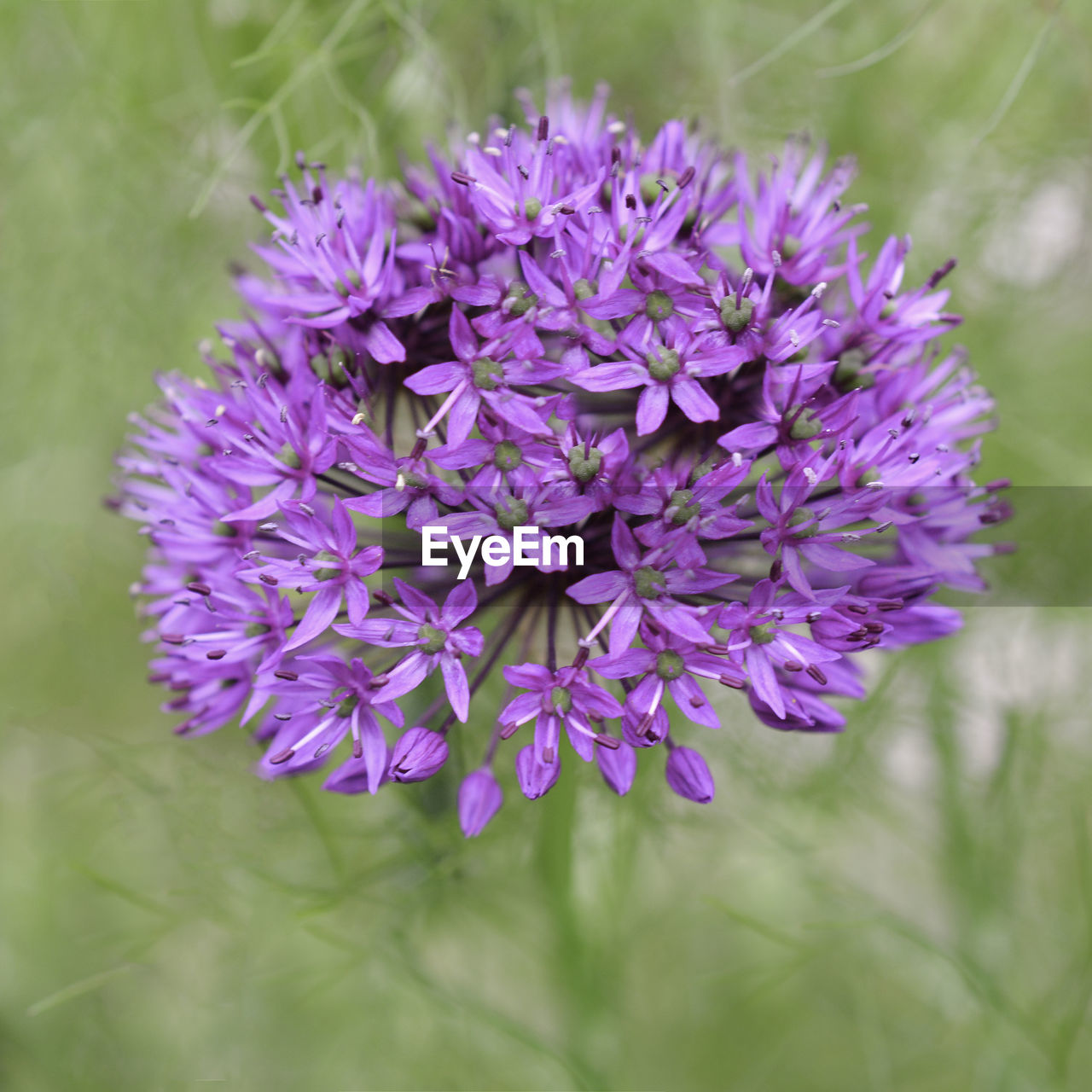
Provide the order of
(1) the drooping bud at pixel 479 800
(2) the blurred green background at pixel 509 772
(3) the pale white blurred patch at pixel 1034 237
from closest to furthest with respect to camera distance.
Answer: (1) the drooping bud at pixel 479 800 → (2) the blurred green background at pixel 509 772 → (3) the pale white blurred patch at pixel 1034 237

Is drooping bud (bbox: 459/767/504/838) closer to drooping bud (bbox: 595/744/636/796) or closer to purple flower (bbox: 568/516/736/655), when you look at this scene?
drooping bud (bbox: 595/744/636/796)

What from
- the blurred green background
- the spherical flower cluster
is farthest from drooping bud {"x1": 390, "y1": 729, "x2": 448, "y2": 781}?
the blurred green background

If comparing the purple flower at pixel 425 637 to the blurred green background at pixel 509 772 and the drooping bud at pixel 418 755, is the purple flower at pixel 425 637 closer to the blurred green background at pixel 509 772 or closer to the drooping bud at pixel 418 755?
the drooping bud at pixel 418 755

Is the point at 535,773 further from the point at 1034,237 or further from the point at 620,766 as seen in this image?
the point at 1034,237

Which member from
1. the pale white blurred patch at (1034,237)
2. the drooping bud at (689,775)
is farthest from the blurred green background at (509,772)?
the drooping bud at (689,775)

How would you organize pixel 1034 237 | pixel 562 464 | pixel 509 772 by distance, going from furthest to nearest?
pixel 1034 237
pixel 509 772
pixel 562 464

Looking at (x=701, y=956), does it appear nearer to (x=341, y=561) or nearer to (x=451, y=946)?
(x=451, y=946)
